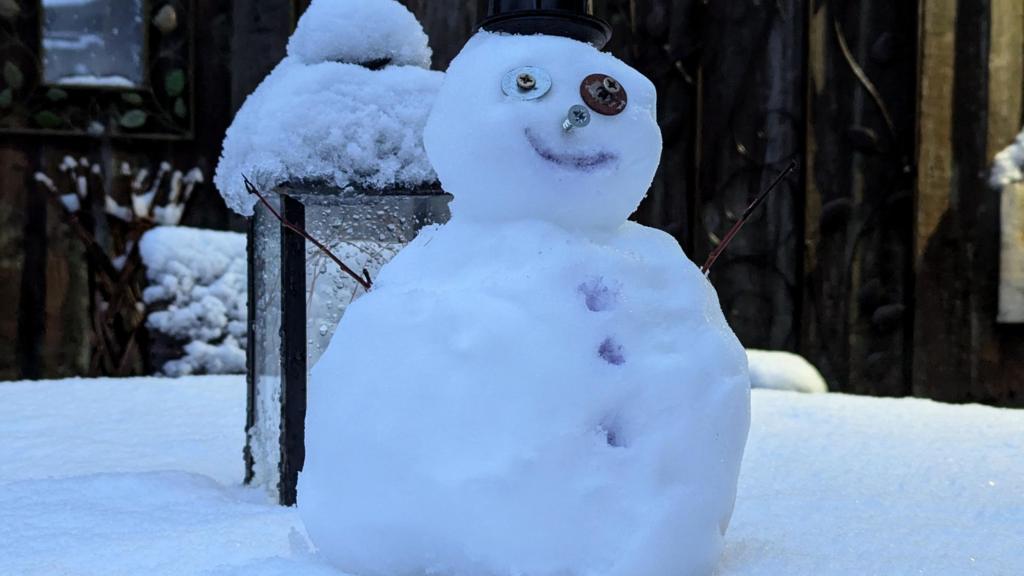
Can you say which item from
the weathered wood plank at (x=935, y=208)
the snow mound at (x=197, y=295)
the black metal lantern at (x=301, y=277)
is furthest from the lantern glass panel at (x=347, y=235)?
the weathered wood plank at (x=935, y=208)

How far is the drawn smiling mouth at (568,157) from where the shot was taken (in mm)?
828

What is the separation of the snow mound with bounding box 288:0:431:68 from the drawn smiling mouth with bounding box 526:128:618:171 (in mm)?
513

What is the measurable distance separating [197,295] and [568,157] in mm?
1918

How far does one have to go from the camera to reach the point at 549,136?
0.83 m

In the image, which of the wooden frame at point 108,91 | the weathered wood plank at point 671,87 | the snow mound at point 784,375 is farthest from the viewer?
the wooden frame at point 108,91

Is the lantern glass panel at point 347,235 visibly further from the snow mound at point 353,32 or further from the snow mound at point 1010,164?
the snow mound at point 1010,164

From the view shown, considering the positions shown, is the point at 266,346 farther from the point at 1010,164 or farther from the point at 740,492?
the point at 1010,164

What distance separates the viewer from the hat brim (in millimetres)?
886

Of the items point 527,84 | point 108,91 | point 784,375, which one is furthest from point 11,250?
point 527,84

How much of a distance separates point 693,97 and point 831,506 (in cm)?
165

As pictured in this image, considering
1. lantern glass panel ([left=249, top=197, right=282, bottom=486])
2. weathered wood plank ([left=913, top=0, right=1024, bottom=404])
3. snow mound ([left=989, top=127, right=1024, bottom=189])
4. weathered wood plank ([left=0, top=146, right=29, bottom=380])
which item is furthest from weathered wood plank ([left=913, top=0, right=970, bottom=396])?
weathered wood plank ([left=0, top=146, right=29, bottom=380])

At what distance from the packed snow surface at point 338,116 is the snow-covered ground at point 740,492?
42 cm

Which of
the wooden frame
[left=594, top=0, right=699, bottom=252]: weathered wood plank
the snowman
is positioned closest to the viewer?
the snowman

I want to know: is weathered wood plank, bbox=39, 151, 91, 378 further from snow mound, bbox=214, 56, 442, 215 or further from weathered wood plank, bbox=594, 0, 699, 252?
snow mound, bbox=214, 56, 442, 215
